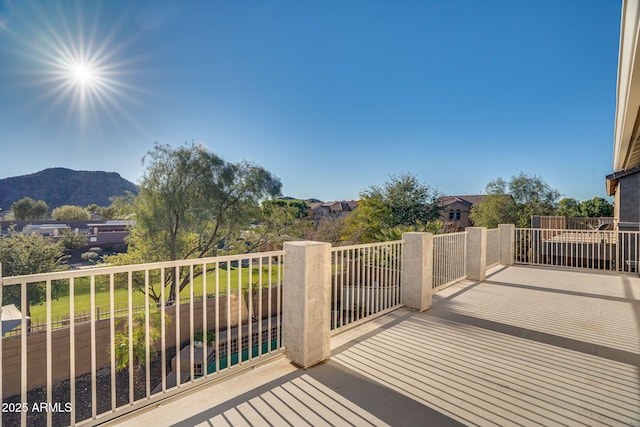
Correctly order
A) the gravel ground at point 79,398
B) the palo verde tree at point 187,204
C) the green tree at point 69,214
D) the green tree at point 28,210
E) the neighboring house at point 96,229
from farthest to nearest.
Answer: the green tree at point 69,214 < the green tree at point 28,210 < the neighboring house at point 96,229 < the palo verde tree at point 187,204 < the gravel ground at point 79,398

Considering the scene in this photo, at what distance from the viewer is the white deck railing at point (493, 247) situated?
7.84 meters

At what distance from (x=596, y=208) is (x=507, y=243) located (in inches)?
1698

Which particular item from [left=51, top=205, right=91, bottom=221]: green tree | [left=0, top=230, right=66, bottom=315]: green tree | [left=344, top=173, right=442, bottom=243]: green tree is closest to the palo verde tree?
[left=0, top=230, right=66, bottom=315]: green tree

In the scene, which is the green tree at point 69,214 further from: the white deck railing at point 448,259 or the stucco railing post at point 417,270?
the stucco railing post at point 417,270

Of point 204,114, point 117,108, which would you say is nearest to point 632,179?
point 204,114

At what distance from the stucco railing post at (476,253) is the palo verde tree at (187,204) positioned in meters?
11.8

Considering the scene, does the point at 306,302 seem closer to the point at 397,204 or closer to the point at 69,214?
the point at 397,204

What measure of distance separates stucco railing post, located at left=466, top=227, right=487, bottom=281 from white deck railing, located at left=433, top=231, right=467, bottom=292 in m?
0.12

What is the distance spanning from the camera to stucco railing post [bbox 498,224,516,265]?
27.4 ft

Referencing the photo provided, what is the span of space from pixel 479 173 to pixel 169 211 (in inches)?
792

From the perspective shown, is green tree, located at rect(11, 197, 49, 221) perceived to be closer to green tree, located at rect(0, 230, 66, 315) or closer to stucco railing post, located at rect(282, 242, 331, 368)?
green tree, located at rect(0, 230, 66, 315)

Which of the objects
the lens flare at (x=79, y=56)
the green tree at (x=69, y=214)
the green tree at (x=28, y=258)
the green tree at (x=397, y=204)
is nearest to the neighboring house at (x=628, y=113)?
Answer: the green tree at (x=397, y=204)

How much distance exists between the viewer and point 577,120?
14688mm

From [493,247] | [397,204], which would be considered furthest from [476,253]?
[397,204]
